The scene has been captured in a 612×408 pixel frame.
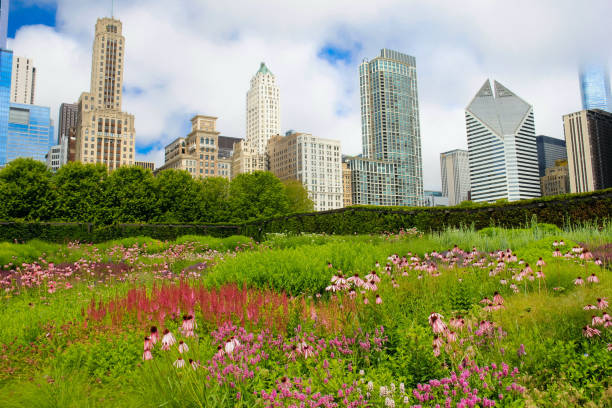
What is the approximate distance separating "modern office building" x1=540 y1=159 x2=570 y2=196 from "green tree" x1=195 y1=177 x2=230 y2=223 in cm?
17684

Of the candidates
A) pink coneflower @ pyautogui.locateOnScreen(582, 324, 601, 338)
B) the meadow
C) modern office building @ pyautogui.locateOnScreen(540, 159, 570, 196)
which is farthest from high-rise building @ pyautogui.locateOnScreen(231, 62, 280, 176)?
pink coneflower @ pyautogui.locateOnScreen(582, 324, 601, 338)

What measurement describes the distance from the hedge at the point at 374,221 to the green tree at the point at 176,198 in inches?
281

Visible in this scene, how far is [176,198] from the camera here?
3459 cm

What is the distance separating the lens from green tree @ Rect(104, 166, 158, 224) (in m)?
31.2

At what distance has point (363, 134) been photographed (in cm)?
19775

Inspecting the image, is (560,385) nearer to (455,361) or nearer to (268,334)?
(455,361)

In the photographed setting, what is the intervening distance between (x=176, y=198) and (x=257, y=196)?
1324 cm

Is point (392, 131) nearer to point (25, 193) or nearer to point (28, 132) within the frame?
point (28, 132)

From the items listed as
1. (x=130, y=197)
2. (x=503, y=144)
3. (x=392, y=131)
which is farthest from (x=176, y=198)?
(x=503, y=144)

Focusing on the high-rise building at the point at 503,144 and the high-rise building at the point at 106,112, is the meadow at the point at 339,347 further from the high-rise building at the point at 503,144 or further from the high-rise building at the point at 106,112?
the high-rise building at the point at 503,144

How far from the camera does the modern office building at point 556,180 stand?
175750mm

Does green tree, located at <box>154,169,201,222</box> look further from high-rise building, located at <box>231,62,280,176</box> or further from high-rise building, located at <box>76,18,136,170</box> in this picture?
high-rise building, located at <box>231,62,280,176</box>

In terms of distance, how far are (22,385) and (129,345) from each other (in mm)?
813

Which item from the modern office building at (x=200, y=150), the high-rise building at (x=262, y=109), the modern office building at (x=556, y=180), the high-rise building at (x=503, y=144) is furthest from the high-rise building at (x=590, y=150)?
the modern office building at (x=200, y=150)
